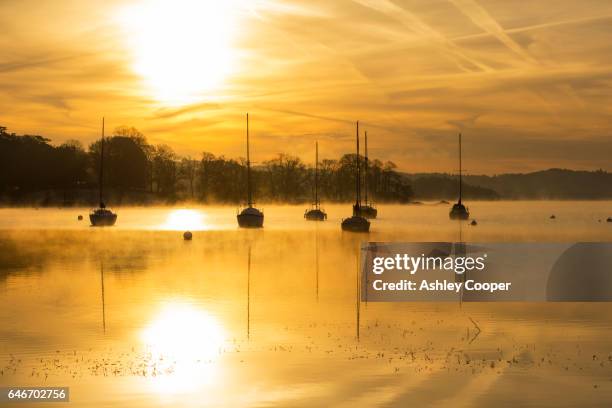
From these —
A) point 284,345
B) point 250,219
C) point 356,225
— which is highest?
point 250,219

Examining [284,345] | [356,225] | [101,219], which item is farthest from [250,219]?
[284,345]

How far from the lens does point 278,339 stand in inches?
1324

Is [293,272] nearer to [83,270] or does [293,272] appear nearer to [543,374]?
[83,270]

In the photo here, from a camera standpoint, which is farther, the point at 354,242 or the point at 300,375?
the point at 354,242

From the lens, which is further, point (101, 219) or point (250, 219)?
point (101, 219)

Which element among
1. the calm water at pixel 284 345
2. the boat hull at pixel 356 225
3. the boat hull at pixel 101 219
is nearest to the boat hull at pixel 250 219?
the boat hull at pixel 356 225

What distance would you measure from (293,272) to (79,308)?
23.6 m

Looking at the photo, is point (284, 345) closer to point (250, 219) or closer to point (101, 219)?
point (250, 219)

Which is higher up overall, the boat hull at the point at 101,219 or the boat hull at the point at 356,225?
the boat hull at the point at 101,219

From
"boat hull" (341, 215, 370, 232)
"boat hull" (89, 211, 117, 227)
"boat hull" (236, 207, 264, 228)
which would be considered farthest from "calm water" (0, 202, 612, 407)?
"boat hull" (89, 211, 117, 227)

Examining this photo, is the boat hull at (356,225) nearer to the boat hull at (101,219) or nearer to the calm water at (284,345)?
the boat hull at (101,219)

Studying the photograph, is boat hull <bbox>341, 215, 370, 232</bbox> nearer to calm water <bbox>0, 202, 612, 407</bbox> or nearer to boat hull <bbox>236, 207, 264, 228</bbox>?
boat hull <bbox>236, 207, 264, 228</bbox>

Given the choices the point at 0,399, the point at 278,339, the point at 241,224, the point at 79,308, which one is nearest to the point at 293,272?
the point at 79,308

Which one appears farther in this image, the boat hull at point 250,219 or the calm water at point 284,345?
the boat hull at point 250,219
